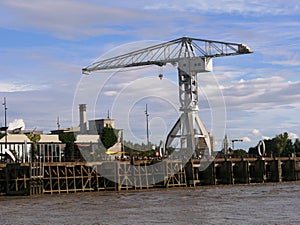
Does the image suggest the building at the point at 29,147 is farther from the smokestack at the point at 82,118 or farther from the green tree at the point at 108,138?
the smokestack at the point at 82,118

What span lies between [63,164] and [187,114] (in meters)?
30.2

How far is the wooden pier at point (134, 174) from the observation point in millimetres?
70000

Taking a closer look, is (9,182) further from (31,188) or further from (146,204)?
(146,204)

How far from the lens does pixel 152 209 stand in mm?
52188

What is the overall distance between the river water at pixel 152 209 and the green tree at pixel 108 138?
166ft

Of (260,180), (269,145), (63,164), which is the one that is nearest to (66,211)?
(63,164)

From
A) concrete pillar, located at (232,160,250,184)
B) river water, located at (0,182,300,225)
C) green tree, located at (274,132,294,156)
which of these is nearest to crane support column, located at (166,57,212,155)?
concrete pillar, located at (232,160,250,184)

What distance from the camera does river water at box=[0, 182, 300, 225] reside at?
44625mm

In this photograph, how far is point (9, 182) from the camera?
70.4 meters

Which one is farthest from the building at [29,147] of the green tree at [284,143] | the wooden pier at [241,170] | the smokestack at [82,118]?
the green tree at [284,143]

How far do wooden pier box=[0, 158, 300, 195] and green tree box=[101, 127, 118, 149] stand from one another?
30.3 metres

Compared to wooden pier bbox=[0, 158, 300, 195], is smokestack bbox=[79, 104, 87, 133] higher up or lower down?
higher up

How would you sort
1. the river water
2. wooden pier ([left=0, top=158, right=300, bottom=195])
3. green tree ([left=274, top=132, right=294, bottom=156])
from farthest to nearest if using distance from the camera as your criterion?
green tree ([left=274, top=132, right=294, bottom=156]) → wooden pier ([left=0, top=158, right=300, bottom=195]) → the river water

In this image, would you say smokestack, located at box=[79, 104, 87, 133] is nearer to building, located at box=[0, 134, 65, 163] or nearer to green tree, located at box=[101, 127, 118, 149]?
green tree, located at box=[101, 127, 118, 149]
